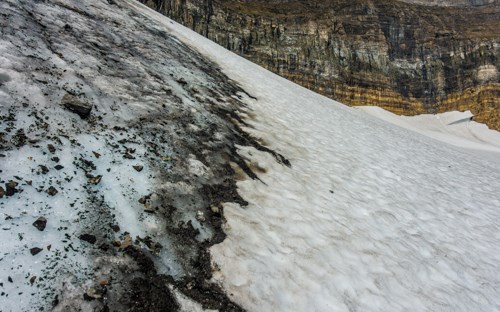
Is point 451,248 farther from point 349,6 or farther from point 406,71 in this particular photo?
point 349,6

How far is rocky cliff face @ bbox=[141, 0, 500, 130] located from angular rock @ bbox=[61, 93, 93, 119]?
41138 mm


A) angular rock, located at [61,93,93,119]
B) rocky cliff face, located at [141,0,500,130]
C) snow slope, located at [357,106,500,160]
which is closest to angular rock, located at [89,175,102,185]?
angular rock, located at [61,93,93,119]

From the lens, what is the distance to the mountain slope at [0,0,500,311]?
2707mm

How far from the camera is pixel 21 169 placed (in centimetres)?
302

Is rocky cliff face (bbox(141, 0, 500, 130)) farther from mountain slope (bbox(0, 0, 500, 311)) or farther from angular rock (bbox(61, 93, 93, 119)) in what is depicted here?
angular rock (bbox(61, 93, 93, 119))

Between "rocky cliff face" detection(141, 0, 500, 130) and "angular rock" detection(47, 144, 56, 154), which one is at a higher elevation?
"rocky cliff face" detection(141, 0, 500, 130)

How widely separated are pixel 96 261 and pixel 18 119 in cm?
204

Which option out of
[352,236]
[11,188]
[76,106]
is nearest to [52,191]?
[11,188]

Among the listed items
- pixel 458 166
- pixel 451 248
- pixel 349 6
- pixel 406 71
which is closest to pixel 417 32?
pixel 406 71

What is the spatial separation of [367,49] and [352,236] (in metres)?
50.7

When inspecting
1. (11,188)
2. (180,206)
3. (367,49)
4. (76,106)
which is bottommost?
(180,206)

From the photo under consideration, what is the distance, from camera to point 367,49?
4878cm

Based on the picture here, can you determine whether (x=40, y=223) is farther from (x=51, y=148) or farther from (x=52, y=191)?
(x=51, y=148)

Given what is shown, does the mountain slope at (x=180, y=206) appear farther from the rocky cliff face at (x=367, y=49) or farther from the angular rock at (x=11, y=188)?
the rocky cliff face at (x=367, y=49)
